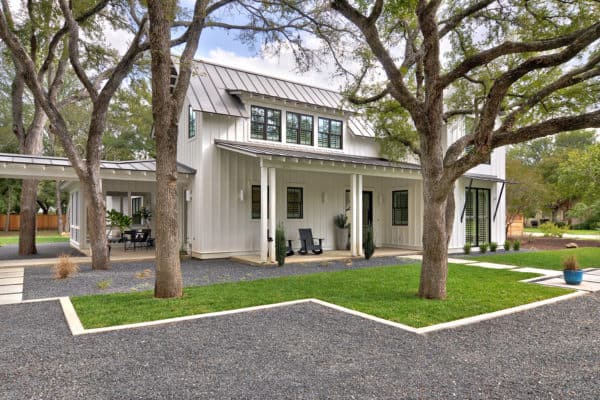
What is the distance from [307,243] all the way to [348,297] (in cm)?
607

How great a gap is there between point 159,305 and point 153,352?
1909 mm

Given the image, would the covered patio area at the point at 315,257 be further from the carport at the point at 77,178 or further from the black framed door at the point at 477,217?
the black framed door at the point at 477,217

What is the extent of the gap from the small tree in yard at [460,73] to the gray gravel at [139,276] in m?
3.47

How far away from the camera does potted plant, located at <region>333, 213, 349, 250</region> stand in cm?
1353

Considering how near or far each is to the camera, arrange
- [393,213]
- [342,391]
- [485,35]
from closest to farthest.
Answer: [342,391] < [485,35] < [393,213]

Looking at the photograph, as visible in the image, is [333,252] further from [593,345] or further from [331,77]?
[593,345]

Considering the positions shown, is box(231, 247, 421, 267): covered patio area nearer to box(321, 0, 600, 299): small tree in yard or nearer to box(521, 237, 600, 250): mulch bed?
box(321, 0, 600, 299): small tree in yard

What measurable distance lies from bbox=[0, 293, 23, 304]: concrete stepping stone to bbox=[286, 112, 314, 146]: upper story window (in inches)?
330

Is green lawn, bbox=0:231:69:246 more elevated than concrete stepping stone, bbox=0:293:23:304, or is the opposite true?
concrete stepping stone, bbox=0:293:23:304

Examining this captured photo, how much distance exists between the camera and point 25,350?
391 centimetres

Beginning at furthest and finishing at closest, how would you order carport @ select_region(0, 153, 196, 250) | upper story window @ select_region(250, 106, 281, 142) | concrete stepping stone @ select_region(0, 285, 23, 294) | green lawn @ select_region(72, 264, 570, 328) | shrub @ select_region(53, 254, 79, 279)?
upper story window @ select_region(250, 106, 281, 142) → carport @ select_region(0, 153, 196, 250) → shrub @ select_region(53, 254, 79, 279) → concrete stepping stone @ select_region(0, 285, 23, 294) → green lawn @ select_region(72, 264, 570, 328)

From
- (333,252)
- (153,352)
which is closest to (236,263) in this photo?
(333,252)

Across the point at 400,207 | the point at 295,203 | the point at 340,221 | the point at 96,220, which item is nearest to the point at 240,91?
the point at 295,203

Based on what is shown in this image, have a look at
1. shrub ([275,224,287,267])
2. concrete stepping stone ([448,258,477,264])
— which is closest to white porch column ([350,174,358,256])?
shrub ([275,224,287,267])
